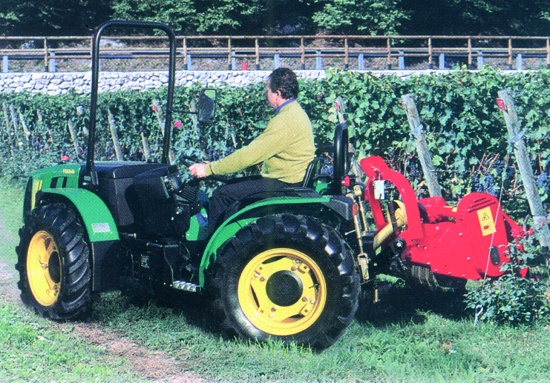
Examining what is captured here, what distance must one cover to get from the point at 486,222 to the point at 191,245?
207cm

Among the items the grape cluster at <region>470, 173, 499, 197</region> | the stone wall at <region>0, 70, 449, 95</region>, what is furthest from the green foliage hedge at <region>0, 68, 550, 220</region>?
the stone wall at <region>0, 70, 449, 95</region>

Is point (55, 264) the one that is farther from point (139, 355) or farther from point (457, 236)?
point (457, 236)

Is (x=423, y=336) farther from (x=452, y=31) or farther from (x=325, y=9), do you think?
(x=452, y=31)

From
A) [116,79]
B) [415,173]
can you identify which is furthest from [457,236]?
[116,79]

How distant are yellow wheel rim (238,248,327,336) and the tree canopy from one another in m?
42.8

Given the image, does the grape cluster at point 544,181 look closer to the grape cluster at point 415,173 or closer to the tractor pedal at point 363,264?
the grape cluster at point 415,173

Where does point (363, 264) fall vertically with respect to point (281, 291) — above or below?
above

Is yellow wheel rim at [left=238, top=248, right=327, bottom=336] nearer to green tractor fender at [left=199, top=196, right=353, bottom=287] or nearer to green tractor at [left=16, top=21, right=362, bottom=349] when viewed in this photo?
green tractor at [left=16, top=21, right=362, bottom=349]

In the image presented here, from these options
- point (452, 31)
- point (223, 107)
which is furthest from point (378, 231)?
point (452, 31)

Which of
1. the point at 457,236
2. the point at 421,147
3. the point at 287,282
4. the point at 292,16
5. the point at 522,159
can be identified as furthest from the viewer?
the point at 292,16

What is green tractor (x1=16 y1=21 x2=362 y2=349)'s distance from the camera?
579 centimetres

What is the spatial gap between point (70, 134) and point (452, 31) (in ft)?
133

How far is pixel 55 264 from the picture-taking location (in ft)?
22.7

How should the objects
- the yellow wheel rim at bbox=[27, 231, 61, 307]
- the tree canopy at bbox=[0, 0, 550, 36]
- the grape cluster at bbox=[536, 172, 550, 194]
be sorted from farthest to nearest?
the tree canopy at bbox=[0, 0, 550, 36] → the grape cluster at bbox=[536, 172, 550, 194] → the yellow wheel rim at bbox=[27, 231, 61, 307]
